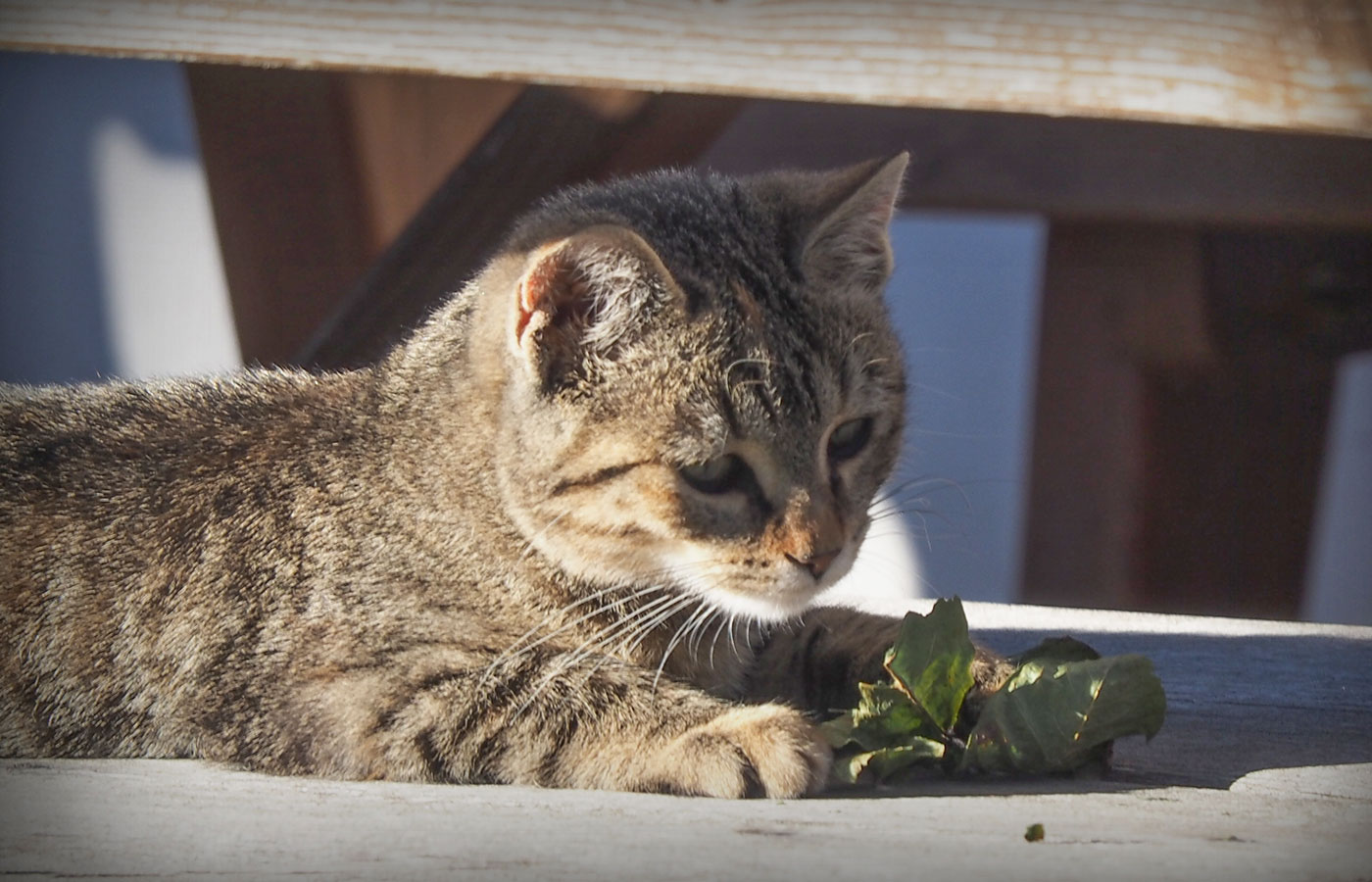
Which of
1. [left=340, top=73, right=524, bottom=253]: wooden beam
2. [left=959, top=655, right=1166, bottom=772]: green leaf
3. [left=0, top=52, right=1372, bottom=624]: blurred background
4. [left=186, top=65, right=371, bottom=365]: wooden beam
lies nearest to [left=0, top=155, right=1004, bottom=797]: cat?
[left=959, top=655, right=1166, bottom=772]: green leaf

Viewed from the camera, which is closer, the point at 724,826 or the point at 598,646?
the point at 724,826

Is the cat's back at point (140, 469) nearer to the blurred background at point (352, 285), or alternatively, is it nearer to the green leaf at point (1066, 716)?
the green leaf at point (1066, 716)

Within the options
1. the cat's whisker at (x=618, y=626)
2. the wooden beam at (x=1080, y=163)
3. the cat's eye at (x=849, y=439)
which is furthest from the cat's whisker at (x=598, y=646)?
the wooden beam at (x=1080, y=163)

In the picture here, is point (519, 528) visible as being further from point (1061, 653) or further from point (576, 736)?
point (1061, 653)

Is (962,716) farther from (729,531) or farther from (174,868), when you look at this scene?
(174,868)

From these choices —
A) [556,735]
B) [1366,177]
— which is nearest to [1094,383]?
[1366,177]

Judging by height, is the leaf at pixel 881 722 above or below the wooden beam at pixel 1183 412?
below

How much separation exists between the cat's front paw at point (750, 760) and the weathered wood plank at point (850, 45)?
120 centimetres

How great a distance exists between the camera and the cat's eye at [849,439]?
2832 mm

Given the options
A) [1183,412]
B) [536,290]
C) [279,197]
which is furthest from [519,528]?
[1183,412]

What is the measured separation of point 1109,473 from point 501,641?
5.11m

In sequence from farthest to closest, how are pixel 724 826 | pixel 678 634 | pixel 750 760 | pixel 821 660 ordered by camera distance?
pixel 821 660 → pixel 678 634 → pixel 750 760 → pixel 724 826

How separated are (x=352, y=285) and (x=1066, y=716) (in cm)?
381

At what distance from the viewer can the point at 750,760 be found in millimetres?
2289
